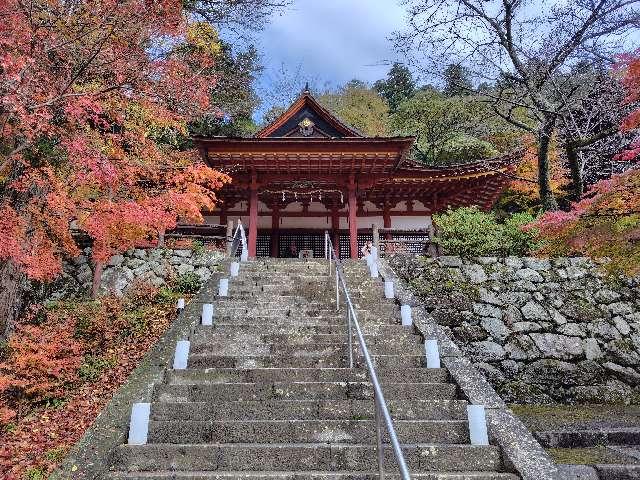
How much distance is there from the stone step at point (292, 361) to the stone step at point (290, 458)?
162 centimetres

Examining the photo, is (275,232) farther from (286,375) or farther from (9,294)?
(286,375)

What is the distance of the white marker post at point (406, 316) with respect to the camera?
6998mm

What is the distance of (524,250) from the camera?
35.2 feet

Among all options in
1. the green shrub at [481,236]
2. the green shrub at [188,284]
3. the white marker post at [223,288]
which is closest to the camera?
the white marker post at [223,288]

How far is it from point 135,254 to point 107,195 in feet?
8.30

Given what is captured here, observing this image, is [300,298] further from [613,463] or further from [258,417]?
[613,463]

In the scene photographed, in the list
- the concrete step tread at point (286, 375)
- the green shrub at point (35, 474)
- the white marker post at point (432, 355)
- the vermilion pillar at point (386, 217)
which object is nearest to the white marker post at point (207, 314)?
the concrete step tread at point (286, 375)

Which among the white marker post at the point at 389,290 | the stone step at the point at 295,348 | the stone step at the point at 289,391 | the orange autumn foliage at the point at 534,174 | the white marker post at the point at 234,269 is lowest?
the stone step at the point at 289,391

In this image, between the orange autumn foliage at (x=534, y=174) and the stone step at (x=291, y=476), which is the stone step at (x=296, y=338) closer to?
the stone step at (x=291, y=476)

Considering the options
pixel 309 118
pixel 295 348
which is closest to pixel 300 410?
pixel 295 348

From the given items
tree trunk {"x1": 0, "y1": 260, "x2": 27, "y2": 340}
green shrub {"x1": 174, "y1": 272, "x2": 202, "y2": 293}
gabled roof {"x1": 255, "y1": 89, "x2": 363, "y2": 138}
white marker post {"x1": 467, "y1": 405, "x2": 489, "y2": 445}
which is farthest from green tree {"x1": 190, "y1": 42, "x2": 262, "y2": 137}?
white marker post {"x1": 467, "y1": 405, "x2": 489, "y2": 445}

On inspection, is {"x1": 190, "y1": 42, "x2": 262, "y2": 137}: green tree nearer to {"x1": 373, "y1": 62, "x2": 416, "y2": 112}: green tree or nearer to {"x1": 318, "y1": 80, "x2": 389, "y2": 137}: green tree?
{"x1": 318, "y1": 80, "x2": 389, "y2": 137}: green tree

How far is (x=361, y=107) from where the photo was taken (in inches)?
1228

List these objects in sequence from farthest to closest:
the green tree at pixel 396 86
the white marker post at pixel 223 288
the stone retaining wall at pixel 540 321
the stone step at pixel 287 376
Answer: the green tree at pixel 396 86
the stone retaining wall at pixel 540 321
the white marker post at pixel 223 288
the stone step at pixel 287 376
